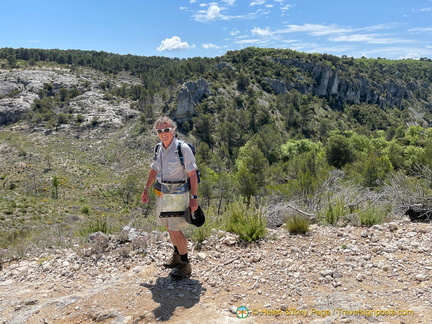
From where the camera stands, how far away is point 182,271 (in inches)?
138

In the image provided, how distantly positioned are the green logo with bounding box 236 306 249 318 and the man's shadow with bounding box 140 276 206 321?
1.66ft

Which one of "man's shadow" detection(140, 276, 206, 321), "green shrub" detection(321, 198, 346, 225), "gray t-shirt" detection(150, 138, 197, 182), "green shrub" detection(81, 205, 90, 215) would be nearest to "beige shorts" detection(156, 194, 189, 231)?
"gray t-shirt" detection(150, 138, 197, 182)

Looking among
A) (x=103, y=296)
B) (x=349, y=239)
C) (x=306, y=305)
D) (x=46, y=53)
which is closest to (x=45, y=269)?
(x=103, y=296)

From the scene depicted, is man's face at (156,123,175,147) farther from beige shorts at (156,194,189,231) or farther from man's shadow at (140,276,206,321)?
man's shadow at (140,276,206,321)

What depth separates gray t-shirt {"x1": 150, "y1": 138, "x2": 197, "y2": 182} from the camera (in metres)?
3.29

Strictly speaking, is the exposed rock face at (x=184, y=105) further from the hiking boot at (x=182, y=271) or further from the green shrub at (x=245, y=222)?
the hiking boot at (x=182, y=271)

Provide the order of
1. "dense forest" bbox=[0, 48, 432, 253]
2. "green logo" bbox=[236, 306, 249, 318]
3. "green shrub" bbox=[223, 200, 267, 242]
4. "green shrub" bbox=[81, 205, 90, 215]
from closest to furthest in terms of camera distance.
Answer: "green logo" bbox=[236, 306, 249, 318], "green shrub" bbox=[223, 200, 267, 242], "dense forest" bbox=[0, 48, 432, 253], "green shrub" bbox=[81, 205, 90, 215]

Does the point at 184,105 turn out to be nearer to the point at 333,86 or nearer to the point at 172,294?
the point at 172,294

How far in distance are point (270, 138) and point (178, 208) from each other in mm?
48187

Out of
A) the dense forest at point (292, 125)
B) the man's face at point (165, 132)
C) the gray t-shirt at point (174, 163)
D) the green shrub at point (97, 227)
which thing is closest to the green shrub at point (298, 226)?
the dense forest at point (292, 125)

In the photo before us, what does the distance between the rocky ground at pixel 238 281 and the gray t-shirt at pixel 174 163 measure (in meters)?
1.30

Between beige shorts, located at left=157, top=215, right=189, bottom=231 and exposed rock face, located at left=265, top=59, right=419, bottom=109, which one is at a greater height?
exposed rock face, located at left=265, top=59, right=419, bottom=109

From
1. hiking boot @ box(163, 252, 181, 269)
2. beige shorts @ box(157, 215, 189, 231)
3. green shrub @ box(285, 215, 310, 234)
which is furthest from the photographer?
green shrub @ box(285, 215, 310, 234)

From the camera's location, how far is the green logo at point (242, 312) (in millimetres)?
2680
